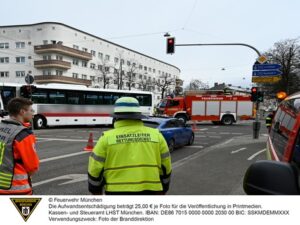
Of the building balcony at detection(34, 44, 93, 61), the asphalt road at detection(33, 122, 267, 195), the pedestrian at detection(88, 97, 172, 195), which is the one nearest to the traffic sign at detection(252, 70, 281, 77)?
the asphalt road at detection(33, 122, 267, 195)

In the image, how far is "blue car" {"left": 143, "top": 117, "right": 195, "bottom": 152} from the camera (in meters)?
13.5

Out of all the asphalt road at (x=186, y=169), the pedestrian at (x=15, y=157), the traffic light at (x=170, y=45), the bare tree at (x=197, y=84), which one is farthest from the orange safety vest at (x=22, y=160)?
the bare tree at (x=197, y=84)

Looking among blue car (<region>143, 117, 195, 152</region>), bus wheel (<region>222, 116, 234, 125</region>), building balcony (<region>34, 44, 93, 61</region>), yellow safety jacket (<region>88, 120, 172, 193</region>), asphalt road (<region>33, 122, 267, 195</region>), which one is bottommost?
bus wheel (<region>222, 116, 234, 125</region>)

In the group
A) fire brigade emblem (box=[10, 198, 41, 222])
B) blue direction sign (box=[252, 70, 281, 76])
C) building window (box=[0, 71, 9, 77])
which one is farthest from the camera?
building window (box=[0, 71, 9, 77])

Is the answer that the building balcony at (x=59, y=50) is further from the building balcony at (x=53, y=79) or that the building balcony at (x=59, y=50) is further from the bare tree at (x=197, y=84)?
the bare tree at (x=197, y=84)

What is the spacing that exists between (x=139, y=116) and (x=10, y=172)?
1.57m

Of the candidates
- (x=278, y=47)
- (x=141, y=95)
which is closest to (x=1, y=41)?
(x=141, y=95)

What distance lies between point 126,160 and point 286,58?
5935 centimetres

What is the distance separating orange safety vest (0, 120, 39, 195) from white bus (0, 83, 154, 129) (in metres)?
21.3

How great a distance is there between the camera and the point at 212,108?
32.8 m

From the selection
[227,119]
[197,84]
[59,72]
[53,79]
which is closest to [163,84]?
[197,84]

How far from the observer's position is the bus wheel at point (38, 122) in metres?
24.6

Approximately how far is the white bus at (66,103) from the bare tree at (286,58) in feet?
116

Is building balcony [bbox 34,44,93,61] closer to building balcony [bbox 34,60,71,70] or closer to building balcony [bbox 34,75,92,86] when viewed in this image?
building balcony [bbox 34,60,71,70]
